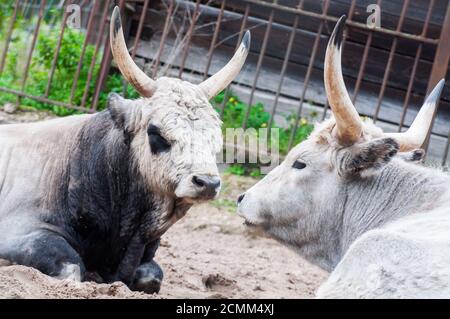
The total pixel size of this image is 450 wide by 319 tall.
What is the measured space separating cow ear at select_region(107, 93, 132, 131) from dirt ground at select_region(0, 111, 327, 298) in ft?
4.04

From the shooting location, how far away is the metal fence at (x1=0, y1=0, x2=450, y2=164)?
10.5 metres

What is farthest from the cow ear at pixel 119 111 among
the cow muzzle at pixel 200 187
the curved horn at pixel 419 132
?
the curved horn at pixel 419 132

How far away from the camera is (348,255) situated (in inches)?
178

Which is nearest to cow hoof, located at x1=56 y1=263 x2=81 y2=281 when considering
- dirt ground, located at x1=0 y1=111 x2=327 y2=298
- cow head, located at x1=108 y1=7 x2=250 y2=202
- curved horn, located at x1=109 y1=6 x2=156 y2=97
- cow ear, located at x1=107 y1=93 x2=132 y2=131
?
dirt ground, located at x1=0 y1=111 x2=327 y2=298

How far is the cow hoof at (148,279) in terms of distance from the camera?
6.57 meters

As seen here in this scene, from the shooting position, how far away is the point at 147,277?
6598mm

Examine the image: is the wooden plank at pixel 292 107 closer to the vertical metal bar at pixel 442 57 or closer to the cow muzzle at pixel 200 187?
the vertical metal bar at pixel 442 57

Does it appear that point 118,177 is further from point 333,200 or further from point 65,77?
point 65,77

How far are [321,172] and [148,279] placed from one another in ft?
5.53

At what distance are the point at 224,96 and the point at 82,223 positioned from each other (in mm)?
4119

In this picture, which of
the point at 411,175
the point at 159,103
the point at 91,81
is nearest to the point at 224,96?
the point at 91,81

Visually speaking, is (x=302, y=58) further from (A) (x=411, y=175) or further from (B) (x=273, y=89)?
(A) (x=411, y=175)

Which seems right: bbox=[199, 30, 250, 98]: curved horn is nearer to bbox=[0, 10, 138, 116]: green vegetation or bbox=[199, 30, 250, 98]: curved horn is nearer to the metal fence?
the metal fence
